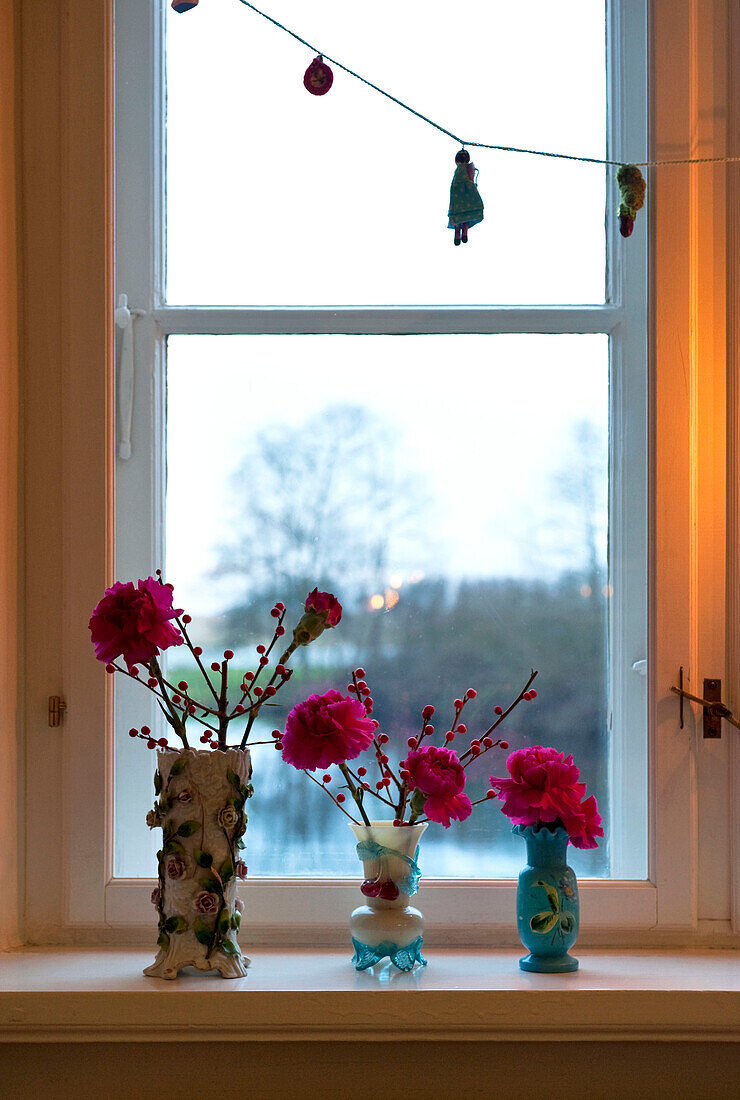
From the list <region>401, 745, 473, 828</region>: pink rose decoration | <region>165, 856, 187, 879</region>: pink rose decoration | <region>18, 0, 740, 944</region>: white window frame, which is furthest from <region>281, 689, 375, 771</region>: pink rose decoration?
<region>18, 0, 740, 944</region>: white window frame

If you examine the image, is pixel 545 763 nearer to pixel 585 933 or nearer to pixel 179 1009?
pixel 585 933

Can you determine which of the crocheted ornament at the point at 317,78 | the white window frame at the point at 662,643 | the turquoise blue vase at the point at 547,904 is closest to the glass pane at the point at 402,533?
the white window frame at the point at 662,643

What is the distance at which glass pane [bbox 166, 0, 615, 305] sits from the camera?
67.4 inches

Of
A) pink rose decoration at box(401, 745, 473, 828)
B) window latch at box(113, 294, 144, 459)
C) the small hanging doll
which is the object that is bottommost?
pink rose decoration at box(401, 745, 473, 828)

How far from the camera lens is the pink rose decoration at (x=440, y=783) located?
142 centimetres

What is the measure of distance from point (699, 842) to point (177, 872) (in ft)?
2.49

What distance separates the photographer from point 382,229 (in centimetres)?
172

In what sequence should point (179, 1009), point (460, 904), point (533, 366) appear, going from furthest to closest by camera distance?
point (533, 366) < point (460, 904) < point (179, 1009)

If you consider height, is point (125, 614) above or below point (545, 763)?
above

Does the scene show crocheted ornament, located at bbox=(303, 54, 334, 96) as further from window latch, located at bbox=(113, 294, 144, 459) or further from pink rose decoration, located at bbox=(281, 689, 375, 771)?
pink rose decoration, located at bbox=(281, 689, 375, 771)

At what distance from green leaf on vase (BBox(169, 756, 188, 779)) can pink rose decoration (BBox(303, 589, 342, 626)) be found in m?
0.25

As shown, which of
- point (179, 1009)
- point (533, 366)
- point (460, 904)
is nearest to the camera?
point (179, 1009)

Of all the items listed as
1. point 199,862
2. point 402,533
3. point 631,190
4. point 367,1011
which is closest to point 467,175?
point 631,190
